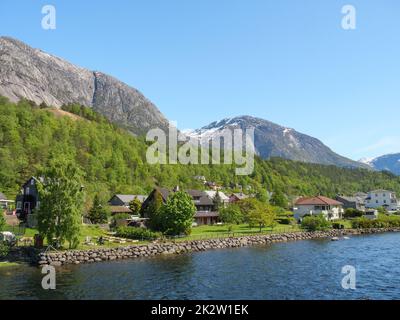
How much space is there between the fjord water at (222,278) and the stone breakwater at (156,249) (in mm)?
3451

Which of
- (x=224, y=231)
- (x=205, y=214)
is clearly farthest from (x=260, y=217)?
(x=205, y=214)

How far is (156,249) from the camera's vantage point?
68375mm

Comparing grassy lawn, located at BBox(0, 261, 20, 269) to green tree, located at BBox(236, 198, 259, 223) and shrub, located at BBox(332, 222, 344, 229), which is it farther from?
shrub, located at BBox(332, 222, 344, 229)

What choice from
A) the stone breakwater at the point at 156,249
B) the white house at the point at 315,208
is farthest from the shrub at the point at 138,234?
the white house at the point at 315,208

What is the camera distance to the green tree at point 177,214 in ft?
263

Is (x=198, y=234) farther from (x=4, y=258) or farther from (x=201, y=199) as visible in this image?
(x=4, y=258)

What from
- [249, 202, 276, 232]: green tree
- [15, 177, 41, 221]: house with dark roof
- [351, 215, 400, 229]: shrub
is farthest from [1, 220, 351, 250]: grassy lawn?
[15, 177, 41, 221]: house with dark roof

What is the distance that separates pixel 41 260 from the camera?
55.9 meters

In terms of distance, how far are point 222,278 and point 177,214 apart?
33610 mm

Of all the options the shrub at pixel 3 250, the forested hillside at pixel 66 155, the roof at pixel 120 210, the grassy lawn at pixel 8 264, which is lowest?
the grassy lawn at pixel 8 264

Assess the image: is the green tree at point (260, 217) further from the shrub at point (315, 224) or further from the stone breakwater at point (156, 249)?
the shrub at point (315, 224)

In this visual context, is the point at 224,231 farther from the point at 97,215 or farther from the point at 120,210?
the point at 120,210

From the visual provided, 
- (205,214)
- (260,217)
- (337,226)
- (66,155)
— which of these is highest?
(66,155)

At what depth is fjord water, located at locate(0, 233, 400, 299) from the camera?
129 ft
